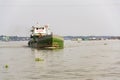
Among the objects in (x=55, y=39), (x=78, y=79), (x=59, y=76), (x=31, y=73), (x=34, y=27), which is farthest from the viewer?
(x=34, y=27)

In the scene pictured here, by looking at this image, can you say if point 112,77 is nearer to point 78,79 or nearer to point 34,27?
point 78,79

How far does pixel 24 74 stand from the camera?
29.8 metres

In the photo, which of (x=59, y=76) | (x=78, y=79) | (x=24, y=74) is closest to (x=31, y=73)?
(x=24, y=74)

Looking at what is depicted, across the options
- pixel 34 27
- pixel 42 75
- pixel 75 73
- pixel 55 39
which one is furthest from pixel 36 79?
pixel 34 27

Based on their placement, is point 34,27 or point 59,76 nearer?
point 59,76

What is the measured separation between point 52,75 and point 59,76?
32.4 inches

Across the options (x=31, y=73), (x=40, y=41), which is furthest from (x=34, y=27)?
(x=31, y=73)

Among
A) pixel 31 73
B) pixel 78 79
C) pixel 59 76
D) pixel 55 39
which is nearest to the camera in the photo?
pixel 78 79

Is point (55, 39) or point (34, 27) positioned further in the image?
point (34, 27)

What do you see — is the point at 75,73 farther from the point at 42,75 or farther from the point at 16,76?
the point at 16,76

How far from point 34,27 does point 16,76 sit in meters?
60.4

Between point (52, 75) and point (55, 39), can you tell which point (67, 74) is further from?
point (55, 39)

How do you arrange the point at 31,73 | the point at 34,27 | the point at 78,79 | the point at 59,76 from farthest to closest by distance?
1. the point at 34,27
2. the point at 31,73
3. the point at 59,76
4. the point at 78,79

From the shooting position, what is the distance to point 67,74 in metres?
29.5
